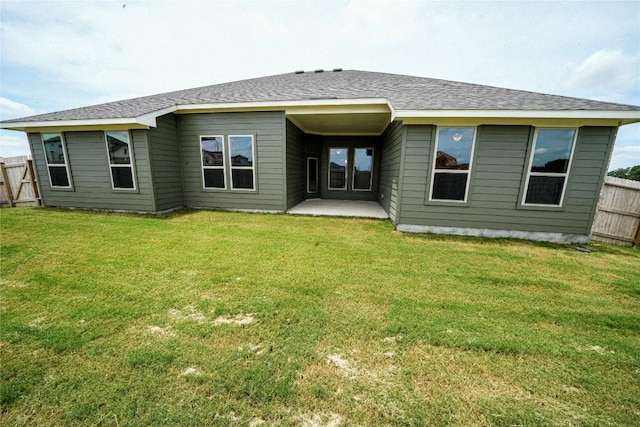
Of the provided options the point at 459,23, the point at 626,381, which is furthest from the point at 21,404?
the point at 459,23

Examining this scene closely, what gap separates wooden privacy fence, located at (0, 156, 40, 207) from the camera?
7828 mm

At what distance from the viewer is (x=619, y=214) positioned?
5.44m

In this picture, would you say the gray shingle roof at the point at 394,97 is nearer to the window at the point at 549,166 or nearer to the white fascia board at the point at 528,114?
the white fascia board at the point at 528,114

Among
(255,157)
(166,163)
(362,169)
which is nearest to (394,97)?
(255,157)

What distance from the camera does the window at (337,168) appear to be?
33.6ft

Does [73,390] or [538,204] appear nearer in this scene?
[73,390]

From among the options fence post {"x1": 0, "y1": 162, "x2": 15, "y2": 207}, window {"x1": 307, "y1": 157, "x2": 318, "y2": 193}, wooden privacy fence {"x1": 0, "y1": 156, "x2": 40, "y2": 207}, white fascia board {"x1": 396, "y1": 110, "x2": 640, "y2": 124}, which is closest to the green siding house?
white fascia board {"x1": 396, "y1": 110, "x2": 640, "y2": 124}

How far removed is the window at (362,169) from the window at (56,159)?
972 centimetres

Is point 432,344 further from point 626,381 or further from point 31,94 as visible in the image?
point 31,94

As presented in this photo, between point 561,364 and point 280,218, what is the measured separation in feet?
18.6

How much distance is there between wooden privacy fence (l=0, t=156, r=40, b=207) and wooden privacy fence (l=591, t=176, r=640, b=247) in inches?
646

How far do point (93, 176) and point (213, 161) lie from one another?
3.48 m

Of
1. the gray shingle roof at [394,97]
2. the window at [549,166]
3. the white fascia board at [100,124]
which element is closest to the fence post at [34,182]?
the white fascia board at [100,124]

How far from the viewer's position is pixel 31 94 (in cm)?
1438
